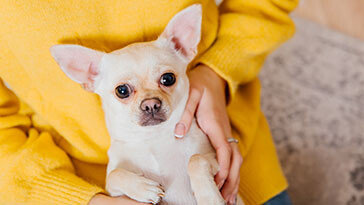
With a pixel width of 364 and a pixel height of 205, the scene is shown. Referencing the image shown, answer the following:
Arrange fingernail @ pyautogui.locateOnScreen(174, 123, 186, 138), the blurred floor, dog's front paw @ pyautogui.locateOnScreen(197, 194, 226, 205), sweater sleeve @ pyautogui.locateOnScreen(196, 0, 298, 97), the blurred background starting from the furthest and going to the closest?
1. the blurred floor
2. the blurred background
3. sweater sleeve @ pyautogui.locateOnScreen(196, 0, 298, 97)
4. fingernail @ pyautogui.locateOnScreen(174, 123, 186, 138)
5. dog's front paw @ pyautogui.locateOnScreen(197, 194, 226, 205)

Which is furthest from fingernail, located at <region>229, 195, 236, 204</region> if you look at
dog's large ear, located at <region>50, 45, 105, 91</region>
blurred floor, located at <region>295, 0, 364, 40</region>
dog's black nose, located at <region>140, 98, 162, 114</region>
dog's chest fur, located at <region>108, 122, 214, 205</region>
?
blurred floor, located at <region>295, 0, 364, 40</region>

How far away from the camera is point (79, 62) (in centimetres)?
93

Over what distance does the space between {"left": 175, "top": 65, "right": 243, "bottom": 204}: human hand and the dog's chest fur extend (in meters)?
0.04

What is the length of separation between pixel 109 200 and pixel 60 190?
150 mm

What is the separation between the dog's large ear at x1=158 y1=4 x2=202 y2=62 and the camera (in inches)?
36.2

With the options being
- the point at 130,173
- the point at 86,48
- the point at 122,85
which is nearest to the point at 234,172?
the point at 130,173

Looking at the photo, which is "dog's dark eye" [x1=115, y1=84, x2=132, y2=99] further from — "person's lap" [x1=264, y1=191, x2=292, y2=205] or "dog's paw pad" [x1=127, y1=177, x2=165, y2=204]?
"person's lap" [x1=264, y1=191, x2=292, y2=205]

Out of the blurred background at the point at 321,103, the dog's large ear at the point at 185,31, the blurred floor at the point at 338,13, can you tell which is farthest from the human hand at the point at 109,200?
the blurred floor at the point at 338,13

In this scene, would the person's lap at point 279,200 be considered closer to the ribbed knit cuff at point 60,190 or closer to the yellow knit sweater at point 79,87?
the yellow knit sweater at point 79,87

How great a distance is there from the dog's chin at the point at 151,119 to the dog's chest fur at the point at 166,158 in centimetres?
10

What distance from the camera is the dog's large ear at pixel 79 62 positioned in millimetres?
879

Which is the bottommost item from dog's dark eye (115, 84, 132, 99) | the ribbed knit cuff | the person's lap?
the person's lap

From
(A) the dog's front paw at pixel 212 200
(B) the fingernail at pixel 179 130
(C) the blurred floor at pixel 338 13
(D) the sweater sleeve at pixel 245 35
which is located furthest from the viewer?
(C) the blurred floor at pixel 338 13

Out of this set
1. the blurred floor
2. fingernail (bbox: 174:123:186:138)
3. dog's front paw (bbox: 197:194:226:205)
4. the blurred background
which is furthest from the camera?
the blurred floor
